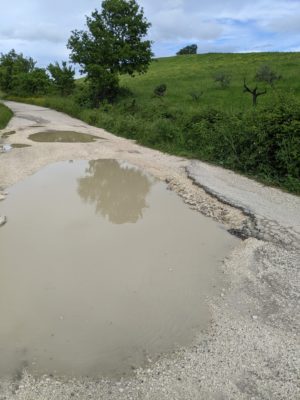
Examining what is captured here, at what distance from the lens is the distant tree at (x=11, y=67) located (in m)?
48.1

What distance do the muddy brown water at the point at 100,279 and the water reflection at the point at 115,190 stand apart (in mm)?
66

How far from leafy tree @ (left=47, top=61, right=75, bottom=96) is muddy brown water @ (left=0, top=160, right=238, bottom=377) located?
105ft

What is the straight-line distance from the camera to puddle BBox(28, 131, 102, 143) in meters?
16.7

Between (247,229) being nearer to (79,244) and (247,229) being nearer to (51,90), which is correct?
(79,244)

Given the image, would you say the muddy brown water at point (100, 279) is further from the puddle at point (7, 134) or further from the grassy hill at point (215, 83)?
the grassy hill at point (215, 83)

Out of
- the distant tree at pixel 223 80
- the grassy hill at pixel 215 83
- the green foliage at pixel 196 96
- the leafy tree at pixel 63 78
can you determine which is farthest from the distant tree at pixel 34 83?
the green foliage at pixel 196 96

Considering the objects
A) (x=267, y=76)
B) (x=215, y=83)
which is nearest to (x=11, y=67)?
(x=215, y=83)

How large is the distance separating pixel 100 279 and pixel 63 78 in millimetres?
36373

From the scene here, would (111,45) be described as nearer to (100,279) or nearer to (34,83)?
(34,83)

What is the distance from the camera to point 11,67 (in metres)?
49.3

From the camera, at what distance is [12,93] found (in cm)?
4556

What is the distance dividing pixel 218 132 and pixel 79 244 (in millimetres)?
8177

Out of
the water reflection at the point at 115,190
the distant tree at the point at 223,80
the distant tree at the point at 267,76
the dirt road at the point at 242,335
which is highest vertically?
the distant tree at the point at 267,76

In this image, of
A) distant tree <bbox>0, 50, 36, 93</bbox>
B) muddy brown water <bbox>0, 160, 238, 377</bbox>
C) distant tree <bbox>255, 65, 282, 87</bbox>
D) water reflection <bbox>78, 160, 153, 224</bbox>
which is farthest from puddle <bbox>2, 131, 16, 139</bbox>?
distant tree <bbox>0, 50, 36, 93</bbox>
